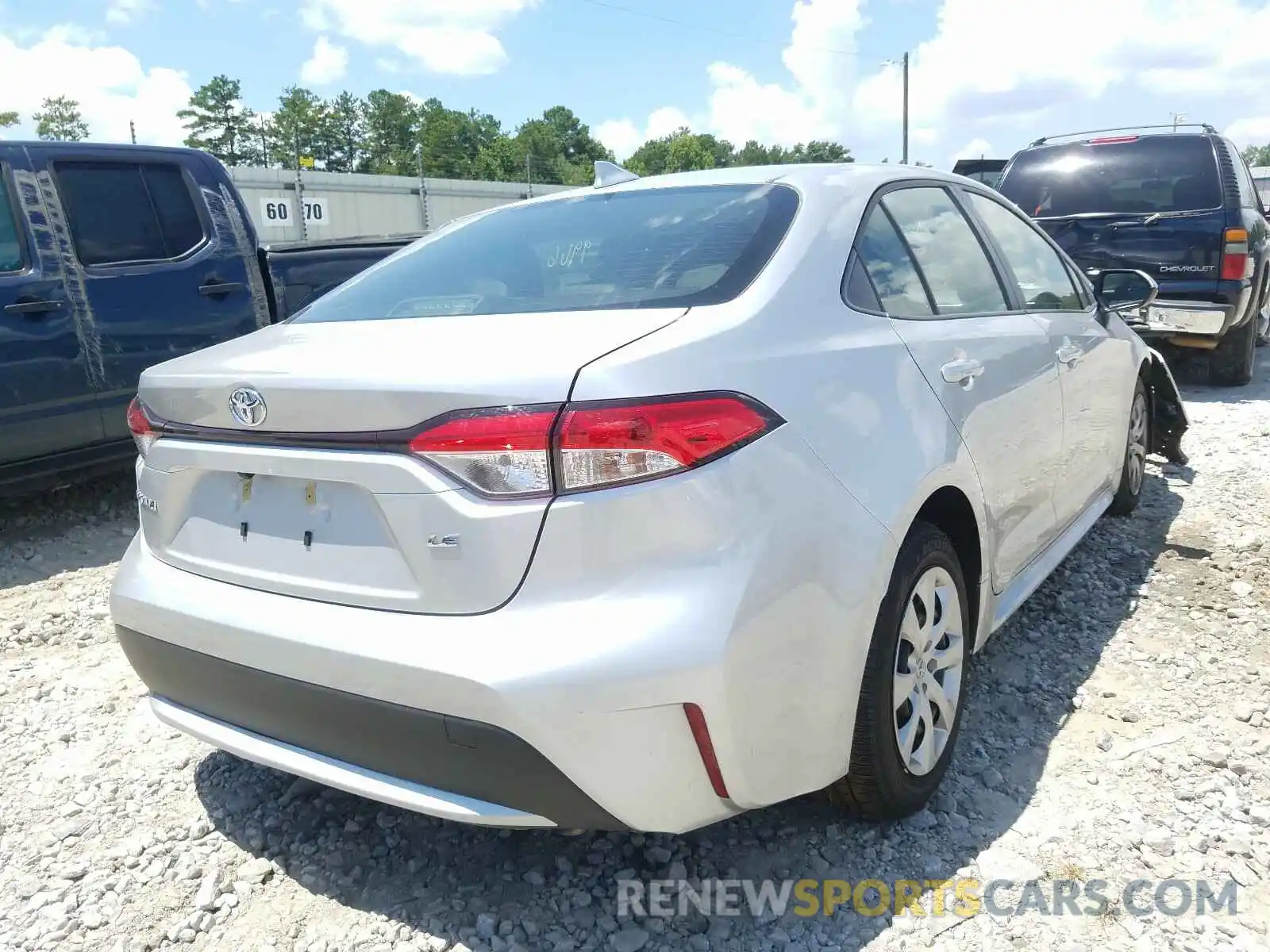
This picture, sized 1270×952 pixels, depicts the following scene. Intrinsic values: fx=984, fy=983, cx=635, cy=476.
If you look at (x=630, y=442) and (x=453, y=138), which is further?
(x=453, y=138)

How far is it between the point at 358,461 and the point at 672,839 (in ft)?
4.01

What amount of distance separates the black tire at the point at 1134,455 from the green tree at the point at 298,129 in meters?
86.7

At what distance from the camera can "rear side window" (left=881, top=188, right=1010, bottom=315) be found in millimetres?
2689

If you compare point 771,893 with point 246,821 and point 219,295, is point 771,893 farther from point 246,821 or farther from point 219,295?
point 219,295

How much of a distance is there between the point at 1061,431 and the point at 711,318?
71.7 inches

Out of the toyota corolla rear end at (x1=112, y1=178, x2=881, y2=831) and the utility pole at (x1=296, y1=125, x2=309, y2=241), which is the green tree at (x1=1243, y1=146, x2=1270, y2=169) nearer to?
the utility pole at (x1=296, y1=125, x2=309, y2=241)

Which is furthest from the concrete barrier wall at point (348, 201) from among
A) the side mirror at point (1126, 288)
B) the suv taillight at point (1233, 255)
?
the side mirror at point (1126, 288)

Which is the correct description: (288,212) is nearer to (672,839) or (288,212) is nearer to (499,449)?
(672,839)

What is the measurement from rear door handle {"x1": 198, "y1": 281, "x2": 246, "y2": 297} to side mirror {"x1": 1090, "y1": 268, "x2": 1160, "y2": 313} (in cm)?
419

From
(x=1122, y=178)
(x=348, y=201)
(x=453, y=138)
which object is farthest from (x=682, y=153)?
(x=1122, y=178)

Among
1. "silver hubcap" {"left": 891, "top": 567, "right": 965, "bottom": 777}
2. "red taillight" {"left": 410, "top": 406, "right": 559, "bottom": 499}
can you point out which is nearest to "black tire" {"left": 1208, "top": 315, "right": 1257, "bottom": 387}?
"silver hubcap" {"left": 891, "top": 567, "right": 965, "bottom": 777}

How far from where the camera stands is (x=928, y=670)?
7.89ft

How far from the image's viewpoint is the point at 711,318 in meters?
1.94

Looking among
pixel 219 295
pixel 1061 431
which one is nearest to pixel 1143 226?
pixel 1061 431
